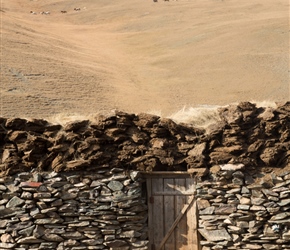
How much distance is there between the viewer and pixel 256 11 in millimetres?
57375

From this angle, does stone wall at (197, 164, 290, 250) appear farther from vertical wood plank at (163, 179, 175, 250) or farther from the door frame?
vertical wood plank at (163, 179, 175, 250)

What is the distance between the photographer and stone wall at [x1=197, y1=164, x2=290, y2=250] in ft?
38.2

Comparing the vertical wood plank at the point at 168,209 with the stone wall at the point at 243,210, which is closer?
the stone wall at the point at 243,210

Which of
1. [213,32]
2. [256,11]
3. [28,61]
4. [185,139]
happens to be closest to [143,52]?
[213,32]

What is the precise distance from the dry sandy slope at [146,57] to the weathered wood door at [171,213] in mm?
16360

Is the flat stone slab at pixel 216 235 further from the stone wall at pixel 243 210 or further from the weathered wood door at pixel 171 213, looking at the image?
the weathered wood door at pixel 171 213

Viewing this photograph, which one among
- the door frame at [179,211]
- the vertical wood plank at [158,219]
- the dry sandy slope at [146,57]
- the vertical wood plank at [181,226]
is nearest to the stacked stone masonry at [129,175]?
the door frame at [179,211]

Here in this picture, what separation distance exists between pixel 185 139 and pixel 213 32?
127 ft

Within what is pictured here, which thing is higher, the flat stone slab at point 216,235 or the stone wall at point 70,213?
the stone wall at point 70,213

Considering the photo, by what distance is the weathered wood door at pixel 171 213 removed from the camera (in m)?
12.1

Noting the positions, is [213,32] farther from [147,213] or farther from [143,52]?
[147,213]

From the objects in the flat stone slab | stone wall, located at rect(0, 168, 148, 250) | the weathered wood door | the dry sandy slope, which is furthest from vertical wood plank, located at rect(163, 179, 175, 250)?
the dry sandy slope

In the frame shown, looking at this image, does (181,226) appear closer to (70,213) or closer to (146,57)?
(70,213)

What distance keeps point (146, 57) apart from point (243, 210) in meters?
35.2
